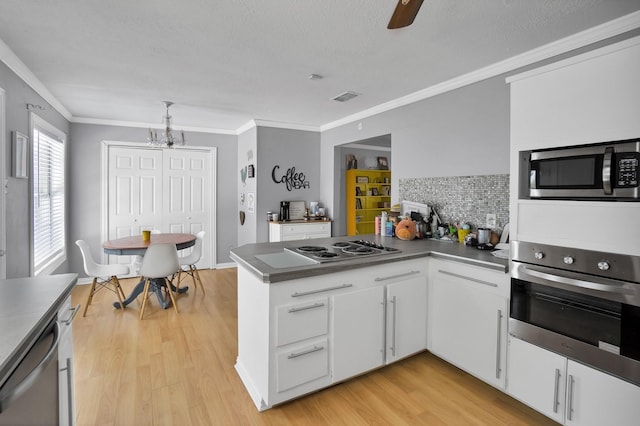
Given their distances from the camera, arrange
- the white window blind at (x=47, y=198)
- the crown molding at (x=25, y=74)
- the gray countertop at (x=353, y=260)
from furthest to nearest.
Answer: the white window blind at (x=47, y=198), the crown molding at (x=25, y=74), the gray countertop at (x=353, y=260)

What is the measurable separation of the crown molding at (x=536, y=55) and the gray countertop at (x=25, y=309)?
3186 millimetres

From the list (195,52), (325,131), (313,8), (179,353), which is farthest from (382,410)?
(325,131)

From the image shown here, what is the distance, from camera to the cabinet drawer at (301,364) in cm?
189

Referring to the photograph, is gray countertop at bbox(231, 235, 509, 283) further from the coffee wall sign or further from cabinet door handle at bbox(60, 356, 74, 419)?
the coffee wall sign

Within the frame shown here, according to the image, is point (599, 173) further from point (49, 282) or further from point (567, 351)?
point (49, 282)

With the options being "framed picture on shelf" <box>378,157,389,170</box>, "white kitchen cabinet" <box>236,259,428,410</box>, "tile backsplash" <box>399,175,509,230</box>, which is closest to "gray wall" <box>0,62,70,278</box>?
"white kitchen cabinet" <box>236,259,428,410</box>

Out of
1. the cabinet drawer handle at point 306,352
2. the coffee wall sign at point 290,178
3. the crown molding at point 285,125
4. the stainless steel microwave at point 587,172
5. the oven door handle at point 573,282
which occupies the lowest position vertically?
the cabinet drawer handle at point 306,352

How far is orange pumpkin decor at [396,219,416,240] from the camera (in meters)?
3.04

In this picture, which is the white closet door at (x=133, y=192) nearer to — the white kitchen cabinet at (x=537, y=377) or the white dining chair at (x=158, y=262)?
the white dining chair at (x=158, y=262)

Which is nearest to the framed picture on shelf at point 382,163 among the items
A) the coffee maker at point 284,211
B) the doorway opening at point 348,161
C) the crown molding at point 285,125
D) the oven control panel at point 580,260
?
the doorway opening at point 348,161

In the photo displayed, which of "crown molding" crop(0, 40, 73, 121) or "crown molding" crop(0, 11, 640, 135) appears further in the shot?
"crown molding" crop(0, 40, 73, 121)

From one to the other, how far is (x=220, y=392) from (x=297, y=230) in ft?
9.20

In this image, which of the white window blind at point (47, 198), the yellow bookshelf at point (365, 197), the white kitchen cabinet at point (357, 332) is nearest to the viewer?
the white kitchen cabinet at point (357, 332)

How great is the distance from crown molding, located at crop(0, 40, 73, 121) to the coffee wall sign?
2719mm
